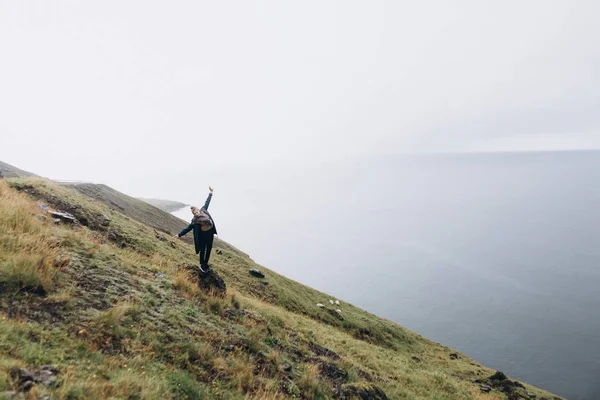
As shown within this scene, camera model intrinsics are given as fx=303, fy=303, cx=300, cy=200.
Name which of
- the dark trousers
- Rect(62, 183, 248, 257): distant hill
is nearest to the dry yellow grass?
the dark trousers

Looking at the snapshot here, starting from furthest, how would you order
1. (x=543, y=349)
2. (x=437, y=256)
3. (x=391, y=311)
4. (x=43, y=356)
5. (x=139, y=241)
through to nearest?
(x=437, y=256) < (x=391, y=311) < (x=543, y=349) < (x=139, y=241) < (x=43, y=356)

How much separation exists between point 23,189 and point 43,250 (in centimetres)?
1496

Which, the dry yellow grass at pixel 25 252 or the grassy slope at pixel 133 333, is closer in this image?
the grassy slope at pixel 133 333

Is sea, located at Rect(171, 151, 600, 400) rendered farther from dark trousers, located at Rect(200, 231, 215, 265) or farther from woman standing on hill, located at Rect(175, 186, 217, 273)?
woman standing on hill, located at Rect(175, 186, 217, 273)

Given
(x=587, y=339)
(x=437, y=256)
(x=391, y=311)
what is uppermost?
(x=437, y=256)

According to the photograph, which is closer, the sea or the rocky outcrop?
the rocky outcrop

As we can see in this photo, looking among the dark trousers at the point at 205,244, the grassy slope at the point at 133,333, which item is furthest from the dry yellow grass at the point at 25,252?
the dark trousers at the point at 205,244

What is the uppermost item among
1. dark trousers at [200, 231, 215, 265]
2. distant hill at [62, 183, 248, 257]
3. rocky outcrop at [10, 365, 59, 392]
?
dark trousers at [200, 231, 215, 265]

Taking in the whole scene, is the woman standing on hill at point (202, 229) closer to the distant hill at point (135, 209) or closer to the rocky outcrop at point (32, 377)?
the rocky outcrop at point (32, 377)

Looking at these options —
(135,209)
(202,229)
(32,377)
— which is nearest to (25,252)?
(32,377)

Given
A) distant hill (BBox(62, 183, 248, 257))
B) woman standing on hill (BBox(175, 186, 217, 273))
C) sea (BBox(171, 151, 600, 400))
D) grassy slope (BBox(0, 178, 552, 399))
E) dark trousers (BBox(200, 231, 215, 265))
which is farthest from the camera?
sea (BBox(171, 151, 600, 400))

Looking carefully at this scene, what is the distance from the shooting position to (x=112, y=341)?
8.09 m

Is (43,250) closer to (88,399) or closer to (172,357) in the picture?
(172,357)

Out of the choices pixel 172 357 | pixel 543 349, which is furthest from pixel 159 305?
pixel 543 349
